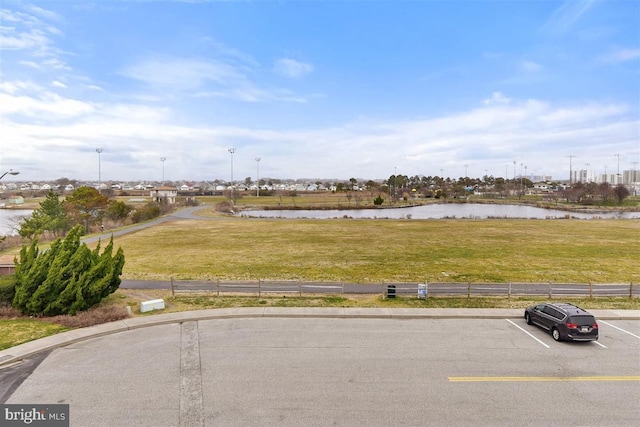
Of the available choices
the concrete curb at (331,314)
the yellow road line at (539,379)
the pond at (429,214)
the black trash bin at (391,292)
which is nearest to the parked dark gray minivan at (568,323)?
the concrete curb at (331,314)

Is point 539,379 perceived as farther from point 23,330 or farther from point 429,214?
point 429,214

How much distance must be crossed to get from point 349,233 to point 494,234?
21090 mm

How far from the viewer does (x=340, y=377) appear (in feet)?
44.2

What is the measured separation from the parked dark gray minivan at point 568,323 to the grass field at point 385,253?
37.3 feet

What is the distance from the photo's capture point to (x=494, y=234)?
183 ft

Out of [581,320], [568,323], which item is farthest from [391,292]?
[581,320]

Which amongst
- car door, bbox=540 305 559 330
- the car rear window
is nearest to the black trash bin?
car door, bbox=540 305 559 330

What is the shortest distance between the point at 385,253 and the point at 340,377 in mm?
27511

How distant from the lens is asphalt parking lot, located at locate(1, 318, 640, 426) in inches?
443

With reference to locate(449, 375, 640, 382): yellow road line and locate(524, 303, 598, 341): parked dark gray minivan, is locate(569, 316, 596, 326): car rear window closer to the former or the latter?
locate(524, 303, 598, 341): parked dark gray minivan

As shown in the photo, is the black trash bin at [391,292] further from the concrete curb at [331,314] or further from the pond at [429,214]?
the pond at [429,214]

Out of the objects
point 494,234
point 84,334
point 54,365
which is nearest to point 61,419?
point 54,365

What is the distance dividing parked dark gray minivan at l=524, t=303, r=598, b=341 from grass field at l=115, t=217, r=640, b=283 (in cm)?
1135

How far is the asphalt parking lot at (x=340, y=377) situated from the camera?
1126cm
